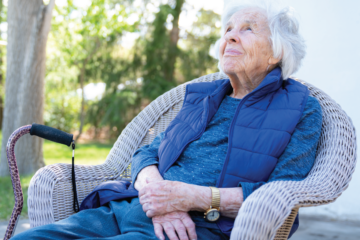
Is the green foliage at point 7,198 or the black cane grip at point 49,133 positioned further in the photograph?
the green foliage at point 7,198

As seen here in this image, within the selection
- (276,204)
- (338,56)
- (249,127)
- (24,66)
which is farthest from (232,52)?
(24,66)

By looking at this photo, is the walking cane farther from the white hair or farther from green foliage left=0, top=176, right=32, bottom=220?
green foliage left=0, top=176, right=32, bottom=220

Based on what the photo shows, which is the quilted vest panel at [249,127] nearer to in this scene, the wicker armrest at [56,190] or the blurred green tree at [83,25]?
the wicker armrest at [56,190]

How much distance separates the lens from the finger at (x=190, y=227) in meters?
1.37

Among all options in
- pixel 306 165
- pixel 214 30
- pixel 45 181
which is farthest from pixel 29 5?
pixel 214 30

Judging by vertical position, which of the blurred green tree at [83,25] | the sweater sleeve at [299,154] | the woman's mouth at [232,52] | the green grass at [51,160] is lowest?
the green grass at [51,160]

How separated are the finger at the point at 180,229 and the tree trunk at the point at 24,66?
385 cm

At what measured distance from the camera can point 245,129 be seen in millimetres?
1537

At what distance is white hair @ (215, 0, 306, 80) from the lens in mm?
1699

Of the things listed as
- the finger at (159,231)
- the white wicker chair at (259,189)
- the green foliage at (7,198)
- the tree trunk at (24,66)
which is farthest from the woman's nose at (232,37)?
the tree trunk at (24,66)

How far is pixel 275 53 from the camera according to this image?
1699mm

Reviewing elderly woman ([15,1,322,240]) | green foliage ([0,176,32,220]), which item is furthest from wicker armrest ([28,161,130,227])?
green foliage ([0,176,32,220])

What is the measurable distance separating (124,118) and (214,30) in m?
4.38

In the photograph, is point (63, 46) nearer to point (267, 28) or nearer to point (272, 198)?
point (267, 28)
